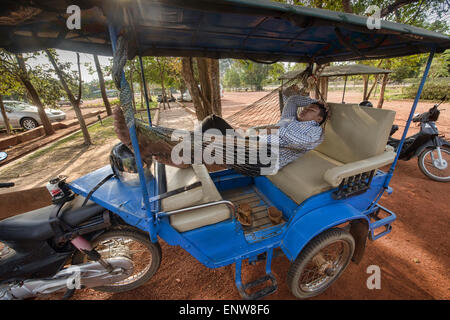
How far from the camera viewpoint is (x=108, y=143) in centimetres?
682

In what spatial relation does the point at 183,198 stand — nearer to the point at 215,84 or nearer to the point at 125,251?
the point at 125,251

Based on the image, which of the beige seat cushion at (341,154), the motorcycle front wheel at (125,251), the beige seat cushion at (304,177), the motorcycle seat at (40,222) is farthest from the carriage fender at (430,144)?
the motorcycle seat at (40,222)

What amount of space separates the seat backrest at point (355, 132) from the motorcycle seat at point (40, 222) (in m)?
2.85

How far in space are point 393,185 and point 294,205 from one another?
3297mm

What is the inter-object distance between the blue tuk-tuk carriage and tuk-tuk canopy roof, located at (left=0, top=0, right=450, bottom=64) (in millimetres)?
11

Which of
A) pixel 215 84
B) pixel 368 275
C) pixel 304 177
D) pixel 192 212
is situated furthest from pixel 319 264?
pixel 215 84

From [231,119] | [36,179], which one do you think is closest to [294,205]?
[231,119]

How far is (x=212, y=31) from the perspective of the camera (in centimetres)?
212

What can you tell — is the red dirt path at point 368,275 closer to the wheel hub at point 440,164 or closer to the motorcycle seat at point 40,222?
the motorcycle seat at point 40,222

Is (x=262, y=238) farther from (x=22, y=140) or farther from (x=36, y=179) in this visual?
(x=22, y=140)

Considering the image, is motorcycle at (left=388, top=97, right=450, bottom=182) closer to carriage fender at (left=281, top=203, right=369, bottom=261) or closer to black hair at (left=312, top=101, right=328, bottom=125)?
black hair at (left=312, top=101, right=328, bottom=125)

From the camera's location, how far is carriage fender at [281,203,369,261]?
1667mm

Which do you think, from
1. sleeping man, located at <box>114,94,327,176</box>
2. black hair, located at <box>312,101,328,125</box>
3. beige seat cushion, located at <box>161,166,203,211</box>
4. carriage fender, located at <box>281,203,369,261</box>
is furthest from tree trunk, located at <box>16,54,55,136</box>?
carriage fender, located at <box>281,203,369,261</box>

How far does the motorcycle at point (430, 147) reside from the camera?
3873 mm
